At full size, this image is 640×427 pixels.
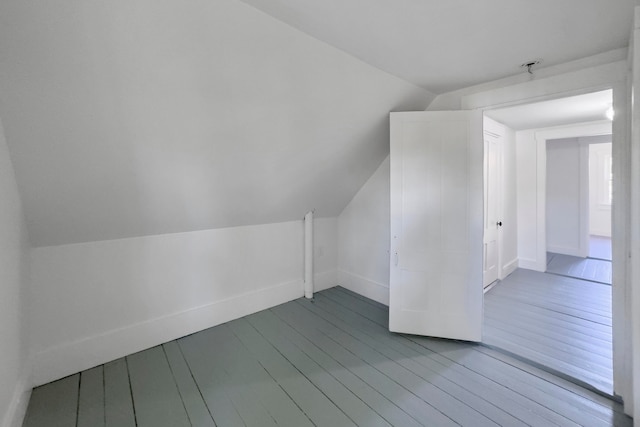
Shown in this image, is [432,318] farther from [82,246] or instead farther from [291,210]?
[82,246]

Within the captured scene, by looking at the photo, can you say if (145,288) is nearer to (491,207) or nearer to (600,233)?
(491,207)

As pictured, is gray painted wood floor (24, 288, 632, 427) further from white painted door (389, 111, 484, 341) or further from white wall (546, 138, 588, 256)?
white wall (546, 138, 588, 256)

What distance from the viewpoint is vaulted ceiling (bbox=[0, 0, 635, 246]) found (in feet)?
4.41

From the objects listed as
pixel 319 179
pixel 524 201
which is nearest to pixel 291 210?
pixel 319 179

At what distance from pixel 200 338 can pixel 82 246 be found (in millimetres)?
1251

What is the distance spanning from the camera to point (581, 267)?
16.2ft

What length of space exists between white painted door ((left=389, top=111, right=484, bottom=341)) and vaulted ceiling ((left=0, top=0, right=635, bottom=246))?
16.3 inches

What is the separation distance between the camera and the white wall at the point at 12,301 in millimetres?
1486

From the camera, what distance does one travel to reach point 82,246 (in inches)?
87.5

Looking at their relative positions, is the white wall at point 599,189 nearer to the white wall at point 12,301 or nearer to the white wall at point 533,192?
the white wall at point 533,192

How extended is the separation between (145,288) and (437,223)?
8.78ft

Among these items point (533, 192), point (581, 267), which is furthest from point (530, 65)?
point (581, 267)

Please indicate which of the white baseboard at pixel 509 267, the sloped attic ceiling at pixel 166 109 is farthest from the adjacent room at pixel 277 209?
the white baseboard at pixel 509 267

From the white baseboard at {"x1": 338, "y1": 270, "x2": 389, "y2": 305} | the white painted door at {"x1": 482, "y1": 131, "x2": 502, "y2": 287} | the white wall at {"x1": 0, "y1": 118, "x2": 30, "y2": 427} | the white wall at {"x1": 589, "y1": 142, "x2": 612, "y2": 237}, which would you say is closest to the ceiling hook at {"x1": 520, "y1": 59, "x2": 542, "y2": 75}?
the white painted door at {"x1": 482, "y1": 131, "x2": 502, "y2": 287}
